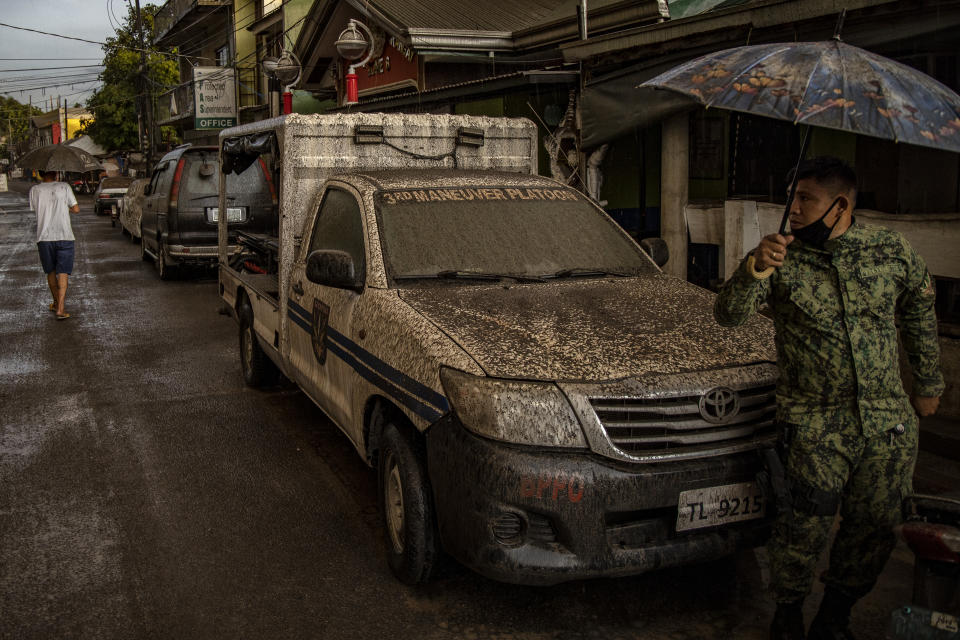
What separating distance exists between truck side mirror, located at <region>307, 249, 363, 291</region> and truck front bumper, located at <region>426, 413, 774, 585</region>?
1.29m

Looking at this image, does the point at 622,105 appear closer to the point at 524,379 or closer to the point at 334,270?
the point at 334,270

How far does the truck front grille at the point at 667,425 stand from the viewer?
341cm

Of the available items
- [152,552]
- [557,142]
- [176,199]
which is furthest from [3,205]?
[152,552]

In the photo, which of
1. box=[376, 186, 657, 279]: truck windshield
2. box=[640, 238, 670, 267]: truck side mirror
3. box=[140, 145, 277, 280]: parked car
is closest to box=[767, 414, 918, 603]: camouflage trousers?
box=[376, 186, 657, 279]: truck windshield

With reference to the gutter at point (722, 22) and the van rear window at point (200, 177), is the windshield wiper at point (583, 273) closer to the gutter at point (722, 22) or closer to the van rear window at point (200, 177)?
the gutter at point (722, 22)

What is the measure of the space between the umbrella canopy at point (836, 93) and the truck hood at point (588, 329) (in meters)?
1.08

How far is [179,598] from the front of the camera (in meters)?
3.92

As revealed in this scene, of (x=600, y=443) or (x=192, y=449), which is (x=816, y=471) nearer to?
(x=600, y=443)

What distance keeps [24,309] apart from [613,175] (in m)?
8.03

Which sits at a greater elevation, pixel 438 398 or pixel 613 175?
pixel 613 175

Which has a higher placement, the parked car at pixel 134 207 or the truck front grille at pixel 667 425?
the parked car at pixel 134 207

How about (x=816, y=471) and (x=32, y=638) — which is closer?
(x=816, y=471)

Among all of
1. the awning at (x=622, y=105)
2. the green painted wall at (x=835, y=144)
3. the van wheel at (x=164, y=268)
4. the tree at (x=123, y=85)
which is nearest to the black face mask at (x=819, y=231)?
the green painted wall at (x=835, y=144)

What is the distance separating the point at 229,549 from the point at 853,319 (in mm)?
3072
